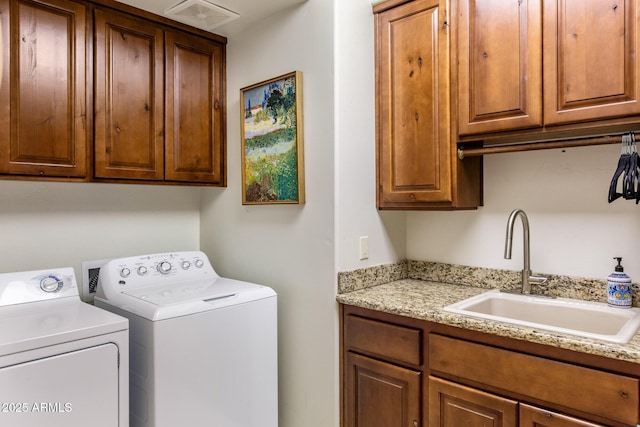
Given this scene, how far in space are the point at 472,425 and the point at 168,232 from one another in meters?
1.87

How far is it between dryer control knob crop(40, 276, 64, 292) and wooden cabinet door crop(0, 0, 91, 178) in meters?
0.46

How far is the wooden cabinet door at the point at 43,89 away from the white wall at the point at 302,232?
0.78 metres

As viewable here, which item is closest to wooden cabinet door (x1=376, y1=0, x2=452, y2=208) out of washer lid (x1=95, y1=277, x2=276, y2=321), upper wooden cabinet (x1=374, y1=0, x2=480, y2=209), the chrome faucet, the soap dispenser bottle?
upper wooden cabinet (x1=374, y1=0, x2=480, y2=209)

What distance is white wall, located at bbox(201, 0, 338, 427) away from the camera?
74.4 inches

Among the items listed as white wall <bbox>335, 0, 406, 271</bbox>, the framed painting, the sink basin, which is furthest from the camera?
the framed painting

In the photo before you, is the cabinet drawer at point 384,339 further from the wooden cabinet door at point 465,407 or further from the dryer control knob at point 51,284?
the dryer control knob at point 51,284

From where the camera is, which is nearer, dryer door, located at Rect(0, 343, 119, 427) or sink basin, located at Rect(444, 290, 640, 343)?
dryer door, located at Rect(0, 343, 119, 427)

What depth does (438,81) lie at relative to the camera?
183 centimetres

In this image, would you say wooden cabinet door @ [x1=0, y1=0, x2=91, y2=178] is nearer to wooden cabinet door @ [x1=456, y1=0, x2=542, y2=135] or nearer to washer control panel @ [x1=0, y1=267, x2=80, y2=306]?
washer control panel @ [x1=0, y1=267, x2=80, y2=306]

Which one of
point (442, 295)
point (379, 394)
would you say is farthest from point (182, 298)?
point (442, 295)

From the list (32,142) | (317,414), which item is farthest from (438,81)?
(32,142)

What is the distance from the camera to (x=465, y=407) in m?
1.49

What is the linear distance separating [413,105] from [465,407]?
1.26 metres

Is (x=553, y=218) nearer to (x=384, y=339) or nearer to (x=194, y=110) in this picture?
(x=384, y=339)
